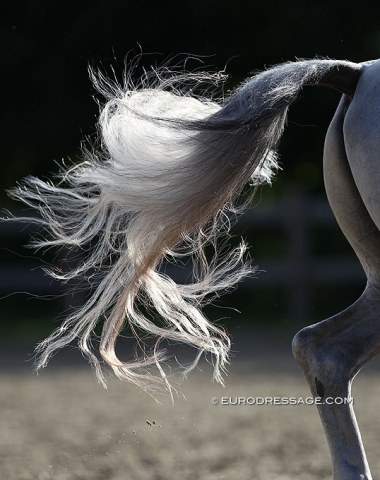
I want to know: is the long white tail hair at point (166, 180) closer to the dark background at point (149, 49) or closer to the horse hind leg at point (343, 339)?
the horse hind leg at point (343, 339)

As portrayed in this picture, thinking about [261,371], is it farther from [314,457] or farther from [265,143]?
[265,143]

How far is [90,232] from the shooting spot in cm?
322

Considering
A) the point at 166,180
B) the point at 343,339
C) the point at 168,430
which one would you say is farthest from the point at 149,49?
the point at 343,339

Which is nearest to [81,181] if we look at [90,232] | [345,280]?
[90,232]

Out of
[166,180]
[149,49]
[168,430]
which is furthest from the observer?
[149,49]

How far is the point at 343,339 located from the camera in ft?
9.74

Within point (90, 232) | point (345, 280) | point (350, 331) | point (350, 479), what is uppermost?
point (90, 232)

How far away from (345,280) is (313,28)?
2.45 m

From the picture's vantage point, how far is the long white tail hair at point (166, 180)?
114 inches

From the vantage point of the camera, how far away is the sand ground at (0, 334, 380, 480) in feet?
13.1

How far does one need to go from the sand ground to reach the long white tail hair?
843mm

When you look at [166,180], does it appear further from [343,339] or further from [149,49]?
[149,49]

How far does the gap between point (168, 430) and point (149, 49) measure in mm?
6179

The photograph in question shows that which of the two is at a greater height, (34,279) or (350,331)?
(350,331)
